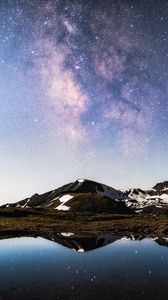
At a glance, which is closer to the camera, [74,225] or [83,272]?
[83,272]

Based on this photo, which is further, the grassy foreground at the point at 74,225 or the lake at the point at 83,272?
the grassy foreground at the point at 74,225

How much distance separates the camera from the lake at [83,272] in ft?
83.1

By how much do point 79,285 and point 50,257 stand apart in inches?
756

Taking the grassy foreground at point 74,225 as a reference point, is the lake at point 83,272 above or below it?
below

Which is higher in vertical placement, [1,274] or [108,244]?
[108,244]

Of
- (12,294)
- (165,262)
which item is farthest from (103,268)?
(12,294)

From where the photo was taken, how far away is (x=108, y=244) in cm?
6072

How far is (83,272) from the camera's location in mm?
34406

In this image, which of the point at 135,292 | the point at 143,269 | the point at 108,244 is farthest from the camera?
the point at 108,244

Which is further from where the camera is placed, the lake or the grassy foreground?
the grassy foreground

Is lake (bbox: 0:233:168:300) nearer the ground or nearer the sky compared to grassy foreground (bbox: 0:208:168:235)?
nearer the ground

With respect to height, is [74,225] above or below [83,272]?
above

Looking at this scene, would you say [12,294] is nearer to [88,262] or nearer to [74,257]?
[88,262]

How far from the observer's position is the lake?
2534 centimetres
